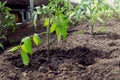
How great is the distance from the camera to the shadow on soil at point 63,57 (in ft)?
6.37

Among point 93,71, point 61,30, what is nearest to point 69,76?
point 93,71

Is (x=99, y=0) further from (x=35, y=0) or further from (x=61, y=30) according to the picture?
(x=35, y=0)

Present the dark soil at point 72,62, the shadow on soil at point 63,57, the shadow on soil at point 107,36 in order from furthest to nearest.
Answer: the shadow on soil at point 107,36 → the shadow on soil at point 63,57 → the dark soil at point 72,62

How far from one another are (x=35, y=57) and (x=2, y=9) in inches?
31.9

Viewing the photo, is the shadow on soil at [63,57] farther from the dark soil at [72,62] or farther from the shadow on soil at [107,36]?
the shadow on soil at [107,36]

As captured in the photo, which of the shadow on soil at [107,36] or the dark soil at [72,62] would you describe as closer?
the dark soil at [72,62]

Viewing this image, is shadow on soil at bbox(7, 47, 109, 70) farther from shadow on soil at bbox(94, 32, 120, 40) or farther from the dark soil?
shadow on soil at bbox(94, 32, 120, 40)

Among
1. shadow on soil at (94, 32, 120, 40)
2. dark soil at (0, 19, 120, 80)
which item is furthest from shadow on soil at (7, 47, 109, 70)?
shadow on soil at (94, 32, 120, 40)

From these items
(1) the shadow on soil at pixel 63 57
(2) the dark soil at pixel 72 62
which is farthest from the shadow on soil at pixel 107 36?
(1) the shadow on soil at pixel 63 57

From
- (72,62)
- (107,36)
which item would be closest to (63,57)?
(72,62)

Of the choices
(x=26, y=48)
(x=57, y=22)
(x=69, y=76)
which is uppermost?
(x=57, y=22)

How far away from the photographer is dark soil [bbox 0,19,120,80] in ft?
5.60

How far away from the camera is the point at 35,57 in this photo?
211 centimetres

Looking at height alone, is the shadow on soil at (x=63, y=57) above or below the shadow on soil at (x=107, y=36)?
below
